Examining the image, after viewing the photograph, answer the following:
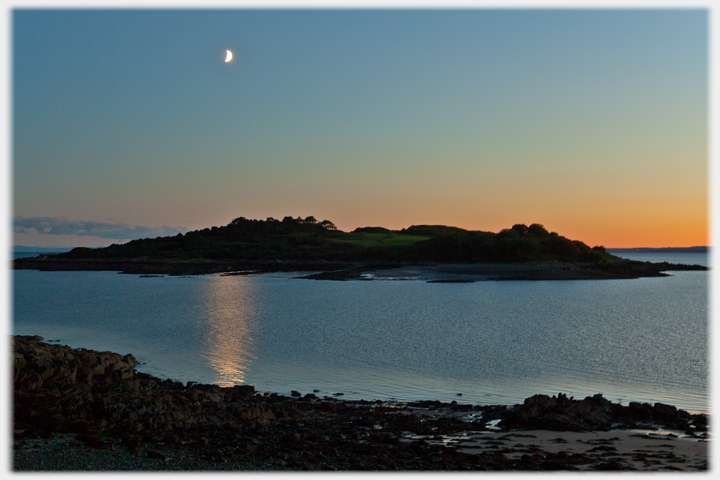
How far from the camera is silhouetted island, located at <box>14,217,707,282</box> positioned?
3541 inches

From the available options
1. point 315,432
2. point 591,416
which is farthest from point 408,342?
point 315,432

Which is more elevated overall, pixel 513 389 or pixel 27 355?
pixel 27 355

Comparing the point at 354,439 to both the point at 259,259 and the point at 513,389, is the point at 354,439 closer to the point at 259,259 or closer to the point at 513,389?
the point at 513,389

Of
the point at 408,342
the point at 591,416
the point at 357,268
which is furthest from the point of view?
the point at 357,268

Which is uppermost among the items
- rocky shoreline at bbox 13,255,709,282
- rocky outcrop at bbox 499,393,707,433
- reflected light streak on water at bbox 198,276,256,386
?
rocky shoreline at bbox 13,255,709,282

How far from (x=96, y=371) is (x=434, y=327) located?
17697 mm

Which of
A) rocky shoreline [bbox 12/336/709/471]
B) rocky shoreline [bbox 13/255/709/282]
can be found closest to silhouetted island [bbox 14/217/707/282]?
rocky shoreline [bbox 13/255/709/282]

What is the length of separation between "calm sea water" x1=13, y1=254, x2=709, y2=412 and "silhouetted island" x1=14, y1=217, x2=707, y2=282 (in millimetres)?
38570

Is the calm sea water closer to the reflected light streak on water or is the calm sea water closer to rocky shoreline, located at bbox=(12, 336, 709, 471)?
the reflected light streak on water

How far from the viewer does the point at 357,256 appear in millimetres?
117125

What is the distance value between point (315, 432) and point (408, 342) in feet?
43.5

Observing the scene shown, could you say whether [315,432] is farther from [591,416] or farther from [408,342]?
[408,342]

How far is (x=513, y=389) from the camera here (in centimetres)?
1426

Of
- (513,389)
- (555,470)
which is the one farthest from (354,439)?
(513,389)
